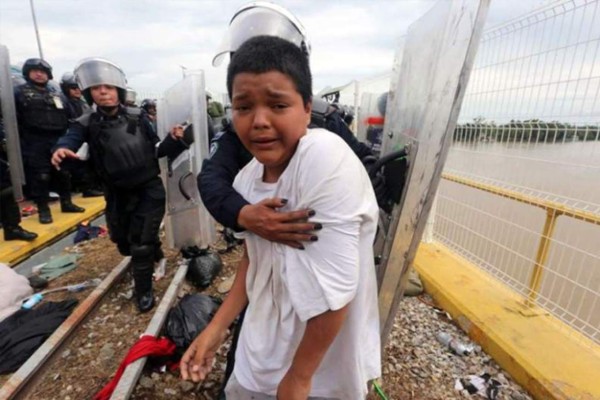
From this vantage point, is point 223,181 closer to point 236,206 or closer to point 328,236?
point 236,206

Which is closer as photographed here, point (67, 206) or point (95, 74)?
point (95, 74)

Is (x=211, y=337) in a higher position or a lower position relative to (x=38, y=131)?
lower

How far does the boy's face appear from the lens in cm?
79

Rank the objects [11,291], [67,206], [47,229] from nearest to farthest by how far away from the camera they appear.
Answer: [11,291]
[47,229]
[67,206]

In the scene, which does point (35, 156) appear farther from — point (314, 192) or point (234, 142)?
point (314, 192)

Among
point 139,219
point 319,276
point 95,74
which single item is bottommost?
point 139,219

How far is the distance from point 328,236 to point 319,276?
92 millimetres

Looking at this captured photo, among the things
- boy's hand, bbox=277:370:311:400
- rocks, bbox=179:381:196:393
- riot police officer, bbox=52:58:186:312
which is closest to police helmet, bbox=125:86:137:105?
riot police officer, bbox=52:58:186:312

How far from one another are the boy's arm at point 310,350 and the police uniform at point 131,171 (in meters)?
→ 2.31

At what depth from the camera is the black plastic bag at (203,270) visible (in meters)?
3.15

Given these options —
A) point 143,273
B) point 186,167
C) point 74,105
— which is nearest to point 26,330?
point 143,273

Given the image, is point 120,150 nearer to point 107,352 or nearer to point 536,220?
point 107,352

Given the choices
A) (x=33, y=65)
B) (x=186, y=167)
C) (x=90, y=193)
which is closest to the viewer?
(x=186, y=167)

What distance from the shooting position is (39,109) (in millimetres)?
4688
